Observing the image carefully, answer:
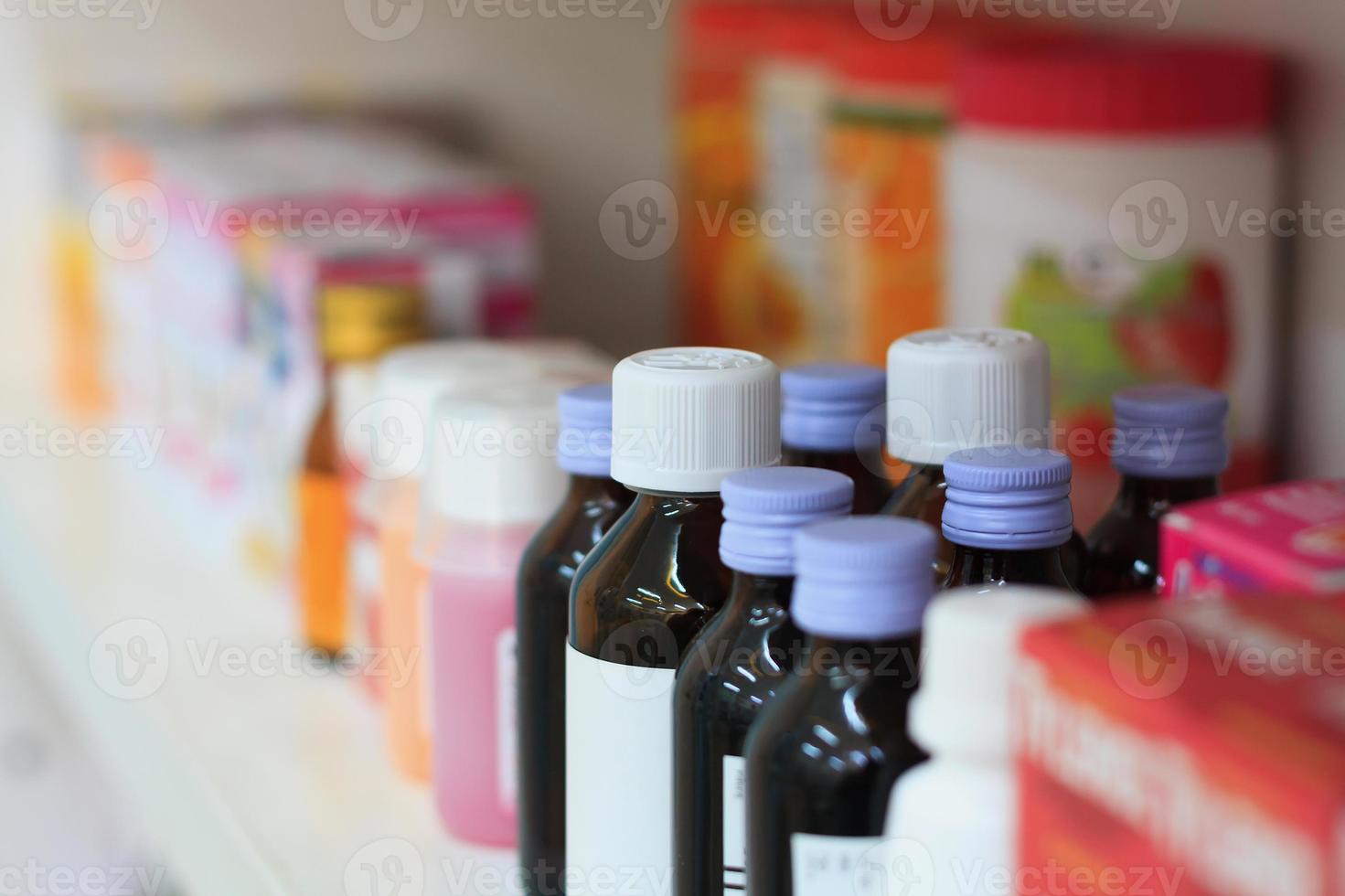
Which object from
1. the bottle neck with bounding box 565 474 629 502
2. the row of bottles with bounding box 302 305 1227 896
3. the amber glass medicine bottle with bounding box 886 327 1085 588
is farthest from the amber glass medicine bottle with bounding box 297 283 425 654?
the amber glass medicine bottle with bounding box 886 327 1085 588

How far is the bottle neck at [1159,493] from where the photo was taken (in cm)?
56

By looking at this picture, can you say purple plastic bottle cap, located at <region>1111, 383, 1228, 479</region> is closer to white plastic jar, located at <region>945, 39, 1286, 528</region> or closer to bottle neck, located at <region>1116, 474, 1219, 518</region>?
bottle neck, located at <region>1116, 474, 1219, 518</region>

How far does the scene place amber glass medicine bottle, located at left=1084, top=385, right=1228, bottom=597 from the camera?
550 millimetres

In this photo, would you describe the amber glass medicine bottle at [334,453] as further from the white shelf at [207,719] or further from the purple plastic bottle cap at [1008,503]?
the purple plastic bottle cap at [1008,503]

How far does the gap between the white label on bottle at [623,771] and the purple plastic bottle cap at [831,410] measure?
0.11m

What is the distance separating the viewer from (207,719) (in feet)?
2.81

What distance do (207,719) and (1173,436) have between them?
53 cm

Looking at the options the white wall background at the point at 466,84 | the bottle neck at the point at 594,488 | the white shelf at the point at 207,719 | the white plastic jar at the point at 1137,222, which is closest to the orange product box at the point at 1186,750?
the bottle neck at the point at 594,488

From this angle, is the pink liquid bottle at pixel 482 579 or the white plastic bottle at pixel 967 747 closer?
the white plastic bottle at pixel 967 747

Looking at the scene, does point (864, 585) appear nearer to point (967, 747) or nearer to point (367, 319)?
point (967, 747)

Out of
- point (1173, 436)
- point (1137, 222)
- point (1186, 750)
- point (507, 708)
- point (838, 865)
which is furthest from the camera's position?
point (1137, 222)

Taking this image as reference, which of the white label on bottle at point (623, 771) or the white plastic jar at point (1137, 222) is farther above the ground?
the white plastic jar at point (1137, 222)

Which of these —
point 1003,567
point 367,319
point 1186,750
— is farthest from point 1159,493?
point 367,319

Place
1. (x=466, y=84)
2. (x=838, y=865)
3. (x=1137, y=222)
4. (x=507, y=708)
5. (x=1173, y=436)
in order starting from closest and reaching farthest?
(x=838, y=865) < (x=1173, y=436) < (x=507, y=708) < (x=1137, y=222) < (x=466, y=84)
